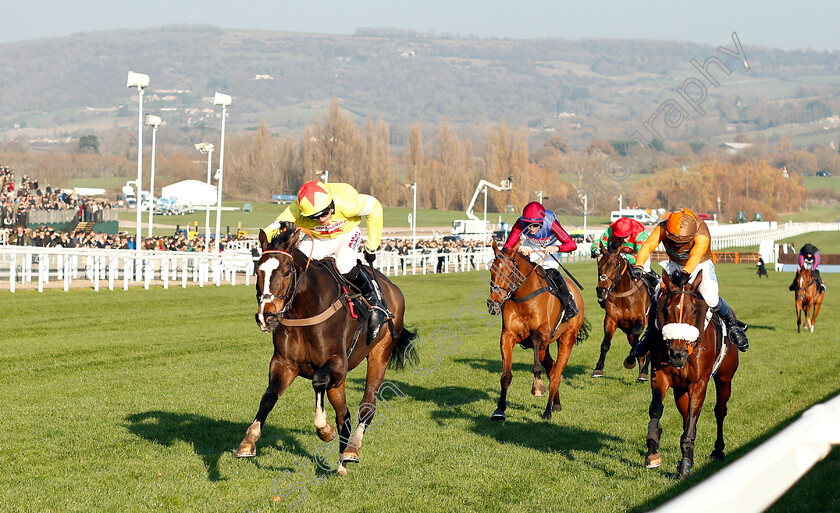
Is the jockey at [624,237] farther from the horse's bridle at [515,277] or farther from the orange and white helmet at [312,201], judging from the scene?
the orange and white helmet at [312,201]

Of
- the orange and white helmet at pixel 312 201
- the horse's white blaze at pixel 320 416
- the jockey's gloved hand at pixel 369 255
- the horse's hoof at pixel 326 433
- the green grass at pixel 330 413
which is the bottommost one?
the green grass at pixel 330 413

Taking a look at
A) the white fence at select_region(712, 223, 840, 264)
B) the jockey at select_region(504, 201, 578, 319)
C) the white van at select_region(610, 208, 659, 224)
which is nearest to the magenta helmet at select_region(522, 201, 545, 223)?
the jockey at select_region(504, 201, 578, 319)

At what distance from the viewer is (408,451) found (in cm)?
740

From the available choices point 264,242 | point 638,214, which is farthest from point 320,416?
point 638,214

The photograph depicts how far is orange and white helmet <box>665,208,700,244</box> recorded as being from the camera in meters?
7.17

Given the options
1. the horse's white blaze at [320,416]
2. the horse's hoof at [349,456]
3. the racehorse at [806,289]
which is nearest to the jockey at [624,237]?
the horse's hoof at [349,456]

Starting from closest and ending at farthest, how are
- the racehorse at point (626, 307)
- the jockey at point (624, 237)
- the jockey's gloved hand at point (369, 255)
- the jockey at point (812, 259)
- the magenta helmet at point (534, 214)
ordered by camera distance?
the jockey's gloved hand at point (369, 255) < the magenta helmet at point (534, 214) < the jockey at point (624, 237) < the racehorse at point (626, 307) < the jockey at point (812, 259)

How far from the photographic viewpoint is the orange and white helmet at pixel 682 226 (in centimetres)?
717

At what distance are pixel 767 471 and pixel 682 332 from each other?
4555mm

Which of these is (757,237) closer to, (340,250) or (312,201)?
(340,250)

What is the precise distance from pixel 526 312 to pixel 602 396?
5.90 feet

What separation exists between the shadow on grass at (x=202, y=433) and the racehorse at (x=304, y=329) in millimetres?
710

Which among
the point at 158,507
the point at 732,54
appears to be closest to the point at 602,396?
the point at 732,54

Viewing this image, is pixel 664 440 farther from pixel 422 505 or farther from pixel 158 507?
pixel 158 507
